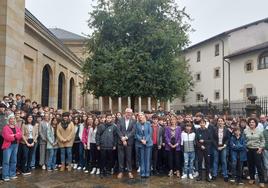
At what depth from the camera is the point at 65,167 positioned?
10727 mm

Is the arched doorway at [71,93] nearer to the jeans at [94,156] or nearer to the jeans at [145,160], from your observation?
the jeans at [94,156]

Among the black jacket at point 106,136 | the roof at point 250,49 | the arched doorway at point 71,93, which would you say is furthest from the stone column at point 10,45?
the roof at point 250,49

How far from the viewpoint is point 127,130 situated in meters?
9.75

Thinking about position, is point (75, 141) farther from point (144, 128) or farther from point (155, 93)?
point (155, 93)

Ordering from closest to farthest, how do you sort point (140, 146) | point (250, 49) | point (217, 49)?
1. point (140, 146)
2. point (250, 49)
3. point (217, 49)

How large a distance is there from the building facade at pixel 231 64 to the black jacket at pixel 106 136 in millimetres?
24482

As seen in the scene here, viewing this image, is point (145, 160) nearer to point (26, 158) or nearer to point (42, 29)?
point (26, 158)

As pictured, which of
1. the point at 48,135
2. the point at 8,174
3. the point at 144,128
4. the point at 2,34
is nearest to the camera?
the point at 8,174

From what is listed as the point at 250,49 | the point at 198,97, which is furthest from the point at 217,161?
the point at 198,97

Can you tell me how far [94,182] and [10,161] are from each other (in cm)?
278

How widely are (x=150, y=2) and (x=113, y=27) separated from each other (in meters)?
3.51

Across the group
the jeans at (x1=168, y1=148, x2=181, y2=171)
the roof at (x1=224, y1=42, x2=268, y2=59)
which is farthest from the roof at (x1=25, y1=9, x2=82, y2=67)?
the roof at (x1=224, y1=42, x2=268, y2=59)

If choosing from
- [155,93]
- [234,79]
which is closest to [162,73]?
[155,93]

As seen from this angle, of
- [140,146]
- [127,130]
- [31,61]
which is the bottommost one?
[140,146]
